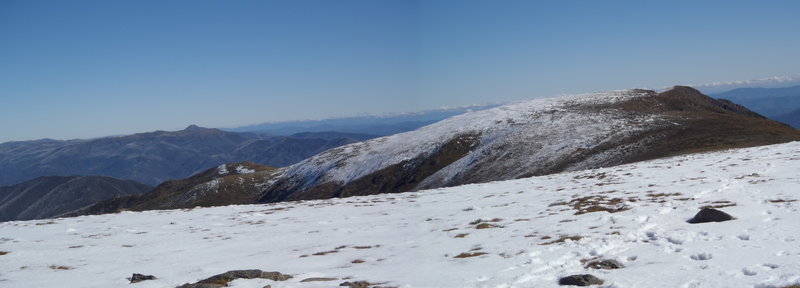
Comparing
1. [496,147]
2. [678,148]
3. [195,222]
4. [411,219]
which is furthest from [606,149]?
[195,222]

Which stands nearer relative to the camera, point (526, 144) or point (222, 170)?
point (526, 144)

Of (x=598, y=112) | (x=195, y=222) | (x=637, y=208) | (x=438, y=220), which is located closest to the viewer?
(x=637, y=208)

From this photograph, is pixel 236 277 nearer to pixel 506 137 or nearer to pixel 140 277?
pixel 140 277

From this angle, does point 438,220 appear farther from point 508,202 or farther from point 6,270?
point 6,270

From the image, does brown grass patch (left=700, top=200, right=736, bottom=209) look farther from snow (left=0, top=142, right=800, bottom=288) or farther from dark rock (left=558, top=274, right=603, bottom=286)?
dark rock (left=558, top=274, right=603, bottom=286)

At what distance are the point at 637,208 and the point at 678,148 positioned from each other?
41.2 meters

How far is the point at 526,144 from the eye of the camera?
76188mm

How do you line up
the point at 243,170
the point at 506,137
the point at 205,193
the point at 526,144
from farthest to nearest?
the point at 243,170 → the point at 205,193 → the point at 506,137 → the point at 526,144

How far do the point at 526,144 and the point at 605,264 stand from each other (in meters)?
68.4

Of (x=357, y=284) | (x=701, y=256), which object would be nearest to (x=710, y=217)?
(x=701, y=256)

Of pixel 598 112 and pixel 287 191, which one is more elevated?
pixel 598 112

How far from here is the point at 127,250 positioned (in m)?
18.2

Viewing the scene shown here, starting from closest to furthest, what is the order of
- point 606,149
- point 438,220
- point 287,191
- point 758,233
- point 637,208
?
point 758,233 → point 637,208 → point 438,220 → point 606,149 → point 287,191

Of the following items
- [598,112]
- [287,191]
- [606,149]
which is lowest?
[287,191]
